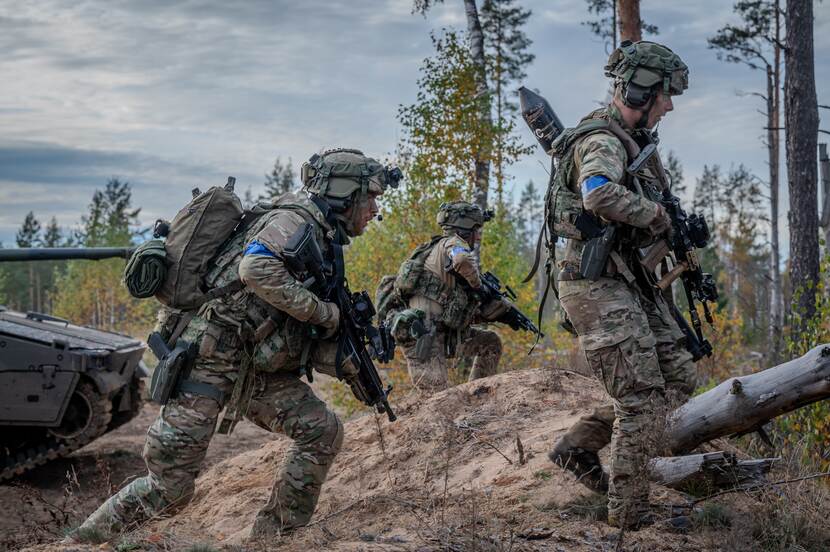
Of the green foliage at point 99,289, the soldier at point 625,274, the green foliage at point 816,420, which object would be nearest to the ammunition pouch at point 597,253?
the soldier at point 625,274

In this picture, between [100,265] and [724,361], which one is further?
[100,265]

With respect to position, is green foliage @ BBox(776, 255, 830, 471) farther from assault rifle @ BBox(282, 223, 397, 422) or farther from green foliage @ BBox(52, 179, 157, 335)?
green foliage @ BBox(52, 179, 157, 335)

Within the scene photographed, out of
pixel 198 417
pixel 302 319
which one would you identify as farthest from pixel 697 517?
pixel 198 417

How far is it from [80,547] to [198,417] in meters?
0.86

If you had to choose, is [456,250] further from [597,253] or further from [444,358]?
[597,253]

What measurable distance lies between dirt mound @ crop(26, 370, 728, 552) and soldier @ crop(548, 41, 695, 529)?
51 centimetres

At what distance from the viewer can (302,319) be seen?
15.5 ft

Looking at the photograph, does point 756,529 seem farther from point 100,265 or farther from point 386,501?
point 100,265

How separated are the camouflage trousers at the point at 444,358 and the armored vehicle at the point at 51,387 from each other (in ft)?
11.3

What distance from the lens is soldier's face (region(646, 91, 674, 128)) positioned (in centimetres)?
481

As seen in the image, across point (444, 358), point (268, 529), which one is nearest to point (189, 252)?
point (268, 529)

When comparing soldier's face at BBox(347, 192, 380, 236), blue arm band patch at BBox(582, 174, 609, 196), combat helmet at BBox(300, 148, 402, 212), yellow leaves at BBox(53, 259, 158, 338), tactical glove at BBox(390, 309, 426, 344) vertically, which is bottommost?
yellow leaves at BBox(53, 259, 158, 338)

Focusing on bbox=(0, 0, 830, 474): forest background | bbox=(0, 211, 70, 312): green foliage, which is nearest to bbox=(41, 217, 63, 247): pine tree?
bbox=(0, 211, 70, 312): green foliage

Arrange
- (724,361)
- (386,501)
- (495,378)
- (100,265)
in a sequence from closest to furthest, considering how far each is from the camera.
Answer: (386,501)
(495,378)
(724,361)
(100,265)
